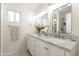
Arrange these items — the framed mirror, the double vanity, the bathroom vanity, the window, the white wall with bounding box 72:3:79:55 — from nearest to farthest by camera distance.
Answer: the bathroom vanity < the double vanity < the white wall with bounding box 72:3:79:55 < the framed mirror < the window

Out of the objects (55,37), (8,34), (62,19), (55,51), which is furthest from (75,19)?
(8,34)

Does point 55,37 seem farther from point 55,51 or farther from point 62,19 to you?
point 55,51

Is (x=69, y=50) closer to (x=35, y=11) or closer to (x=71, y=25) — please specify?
(x=71, y=25)

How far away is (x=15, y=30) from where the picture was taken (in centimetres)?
220

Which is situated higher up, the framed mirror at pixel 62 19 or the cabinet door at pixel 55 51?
the framed mirror at pixel 62 19

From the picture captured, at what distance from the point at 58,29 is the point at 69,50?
92 cm

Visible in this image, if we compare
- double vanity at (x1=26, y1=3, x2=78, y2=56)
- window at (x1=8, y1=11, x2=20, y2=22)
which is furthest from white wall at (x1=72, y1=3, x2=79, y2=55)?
window at (x1=8, y1=11, x2=20, y2=22)

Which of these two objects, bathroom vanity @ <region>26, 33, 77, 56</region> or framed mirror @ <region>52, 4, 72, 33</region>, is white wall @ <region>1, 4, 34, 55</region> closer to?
bathroom vanity @ <region>26, 33, 77, 56</region>

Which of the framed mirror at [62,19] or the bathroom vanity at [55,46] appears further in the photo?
the framed mirror at [62,19]

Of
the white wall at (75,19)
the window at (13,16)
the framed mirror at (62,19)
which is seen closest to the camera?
the white wall at (75,19)

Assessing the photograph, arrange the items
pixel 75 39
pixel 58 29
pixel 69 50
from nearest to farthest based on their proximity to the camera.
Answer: pixel 69 50 < pixel 75 39 < pixel 58 29

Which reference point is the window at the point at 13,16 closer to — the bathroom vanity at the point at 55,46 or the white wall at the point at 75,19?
the bathroom vanity at the point at 55,46

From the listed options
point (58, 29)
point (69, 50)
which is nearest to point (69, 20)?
point (58, 29)

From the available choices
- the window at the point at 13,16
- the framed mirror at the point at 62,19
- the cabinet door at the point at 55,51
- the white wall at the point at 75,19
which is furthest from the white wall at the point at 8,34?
the white wall at the point at 75,19
